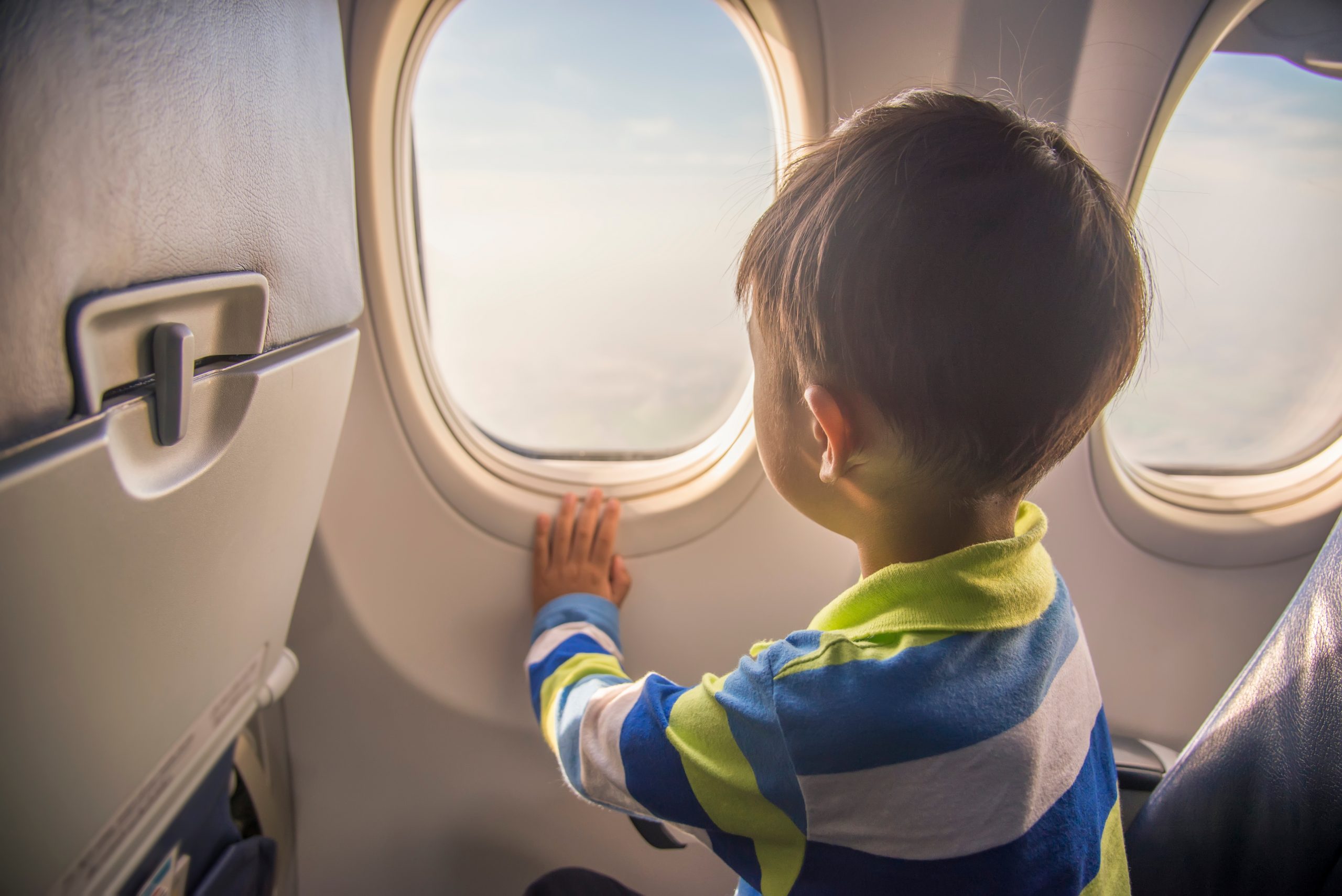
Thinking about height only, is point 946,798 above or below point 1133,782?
above

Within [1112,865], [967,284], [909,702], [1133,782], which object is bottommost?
[1133,782]

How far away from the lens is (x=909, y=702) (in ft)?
1.97

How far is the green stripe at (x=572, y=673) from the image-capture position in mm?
943

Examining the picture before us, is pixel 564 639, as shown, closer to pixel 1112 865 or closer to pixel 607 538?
pixel 607 538

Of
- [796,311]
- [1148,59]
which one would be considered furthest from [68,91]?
[1148,59]

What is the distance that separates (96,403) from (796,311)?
522 millimetres

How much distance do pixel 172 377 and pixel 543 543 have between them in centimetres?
76

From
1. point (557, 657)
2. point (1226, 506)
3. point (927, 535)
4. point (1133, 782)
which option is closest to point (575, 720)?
point (557, 657)

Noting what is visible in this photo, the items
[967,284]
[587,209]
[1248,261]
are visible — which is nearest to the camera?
[967,284]

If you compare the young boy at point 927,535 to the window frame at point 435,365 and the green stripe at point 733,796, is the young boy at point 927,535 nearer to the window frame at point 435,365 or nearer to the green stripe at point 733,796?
the green stripe at point 733,796

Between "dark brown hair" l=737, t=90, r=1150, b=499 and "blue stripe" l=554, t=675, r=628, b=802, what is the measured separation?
0.45m

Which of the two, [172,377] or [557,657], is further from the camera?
[557,657]

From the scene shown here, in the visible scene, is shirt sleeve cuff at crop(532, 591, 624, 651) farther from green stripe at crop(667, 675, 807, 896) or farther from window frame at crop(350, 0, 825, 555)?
green stripe at crop(667, 675, 807, 896)

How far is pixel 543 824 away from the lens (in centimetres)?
137
